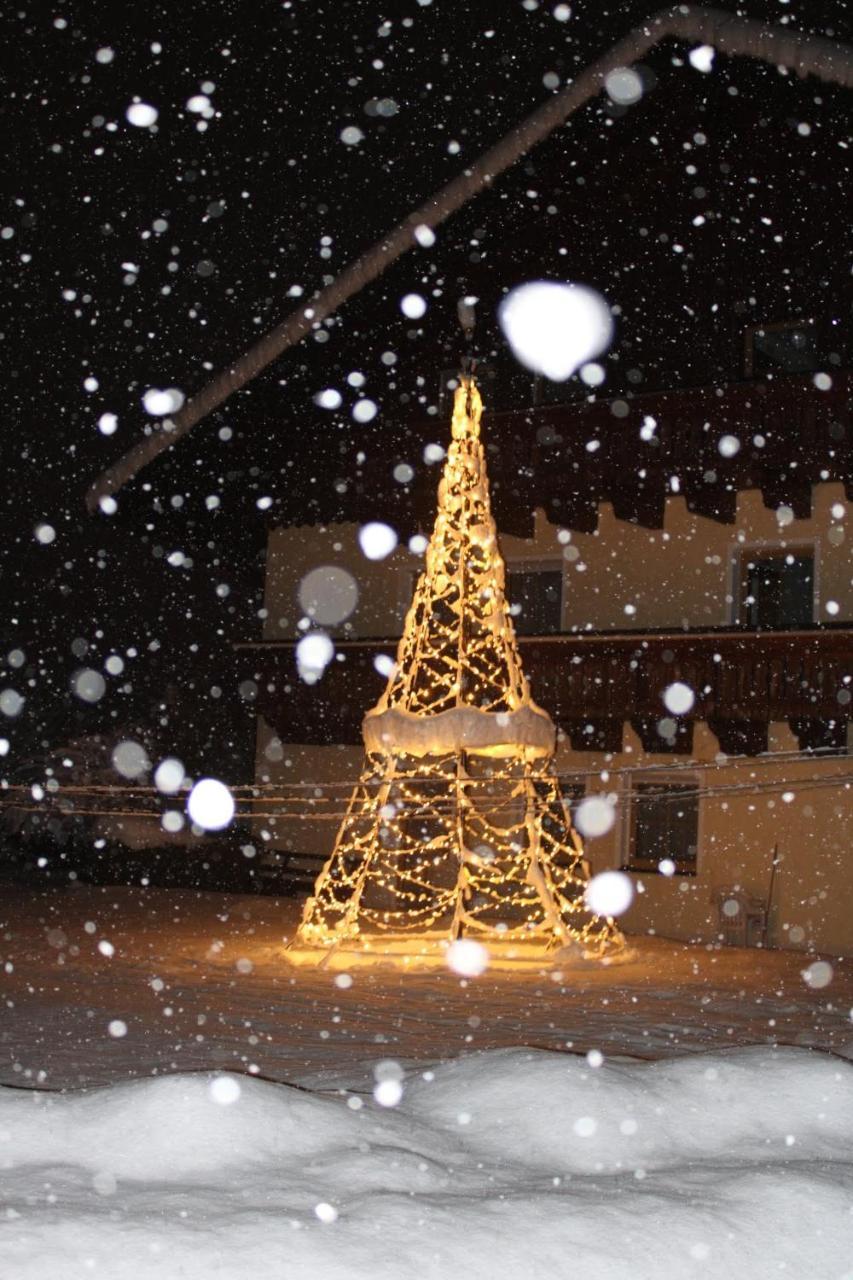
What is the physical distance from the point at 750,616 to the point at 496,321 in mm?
5017

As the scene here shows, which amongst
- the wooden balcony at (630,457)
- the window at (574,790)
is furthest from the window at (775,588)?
the window at (574,790)

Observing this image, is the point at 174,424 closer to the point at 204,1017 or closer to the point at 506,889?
the point at 506,889

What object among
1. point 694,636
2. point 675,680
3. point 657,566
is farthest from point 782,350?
point 675,680

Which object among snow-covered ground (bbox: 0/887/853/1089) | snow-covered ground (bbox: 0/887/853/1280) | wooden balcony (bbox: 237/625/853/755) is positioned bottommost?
snow-covered ground (bbox: 0/887/853/1089)

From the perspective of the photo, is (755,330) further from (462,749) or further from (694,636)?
(462,749)

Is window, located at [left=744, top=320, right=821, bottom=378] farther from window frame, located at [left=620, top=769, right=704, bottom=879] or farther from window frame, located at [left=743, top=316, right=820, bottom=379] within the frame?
window frame, located at [left=620, top=769, right=704, bottom=879]

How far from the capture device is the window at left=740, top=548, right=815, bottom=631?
15.8m

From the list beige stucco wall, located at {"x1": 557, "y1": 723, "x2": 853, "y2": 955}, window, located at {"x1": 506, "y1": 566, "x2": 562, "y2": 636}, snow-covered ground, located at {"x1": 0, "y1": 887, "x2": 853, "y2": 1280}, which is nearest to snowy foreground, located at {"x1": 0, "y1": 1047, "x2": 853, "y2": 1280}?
snow-covered ground, located at {"x1": 0, "y1": 887, "x2": 853, "y2": 1280}

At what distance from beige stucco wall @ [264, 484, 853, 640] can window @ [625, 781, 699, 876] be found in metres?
2.07

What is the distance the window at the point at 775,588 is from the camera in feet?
51.8

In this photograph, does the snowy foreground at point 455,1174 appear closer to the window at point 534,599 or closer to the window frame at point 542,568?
the window frame at point 542,568

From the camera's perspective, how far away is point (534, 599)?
58.8 feet

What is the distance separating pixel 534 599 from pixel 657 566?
214cm

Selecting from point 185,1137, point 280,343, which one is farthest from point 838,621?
point 185,1137
